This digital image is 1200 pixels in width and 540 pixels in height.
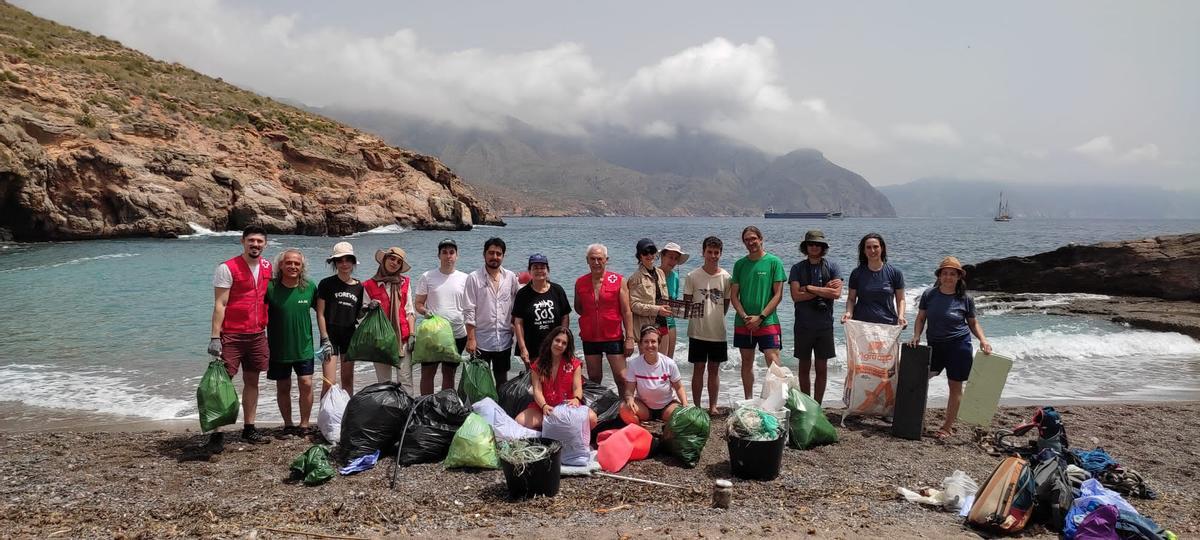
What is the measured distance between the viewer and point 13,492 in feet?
14.7

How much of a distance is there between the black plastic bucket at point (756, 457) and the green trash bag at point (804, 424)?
0.71 meters

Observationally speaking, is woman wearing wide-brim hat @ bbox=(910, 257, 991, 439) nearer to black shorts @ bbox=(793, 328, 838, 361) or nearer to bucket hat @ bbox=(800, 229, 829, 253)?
black shorts @ bbox=(793, 328, 838, 361)

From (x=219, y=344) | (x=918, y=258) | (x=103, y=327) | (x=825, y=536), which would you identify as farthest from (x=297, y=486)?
(x=918, y=258)

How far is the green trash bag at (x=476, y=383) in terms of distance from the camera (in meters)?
5.52

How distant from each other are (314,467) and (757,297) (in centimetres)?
398

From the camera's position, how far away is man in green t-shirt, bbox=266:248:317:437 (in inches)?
209

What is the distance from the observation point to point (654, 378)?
5520 millimetres

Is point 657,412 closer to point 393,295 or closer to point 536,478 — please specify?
point 536,478

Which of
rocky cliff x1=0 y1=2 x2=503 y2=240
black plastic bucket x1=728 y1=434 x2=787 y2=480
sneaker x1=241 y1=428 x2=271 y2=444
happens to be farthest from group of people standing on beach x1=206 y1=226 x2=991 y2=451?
rocky cliff x1=0 y1=2 x2=503 y2=240

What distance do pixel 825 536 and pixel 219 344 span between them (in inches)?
180

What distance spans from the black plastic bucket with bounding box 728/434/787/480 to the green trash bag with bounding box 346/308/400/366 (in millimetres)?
2930

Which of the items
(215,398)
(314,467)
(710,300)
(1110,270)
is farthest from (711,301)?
(1110,270)

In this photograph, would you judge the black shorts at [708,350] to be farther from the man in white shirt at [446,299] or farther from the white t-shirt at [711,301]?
the man in white shirt at [446,299]

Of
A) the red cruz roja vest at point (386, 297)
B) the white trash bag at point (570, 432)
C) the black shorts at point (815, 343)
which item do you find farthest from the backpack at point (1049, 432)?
the red cruz roja vest at point (386, 297)
